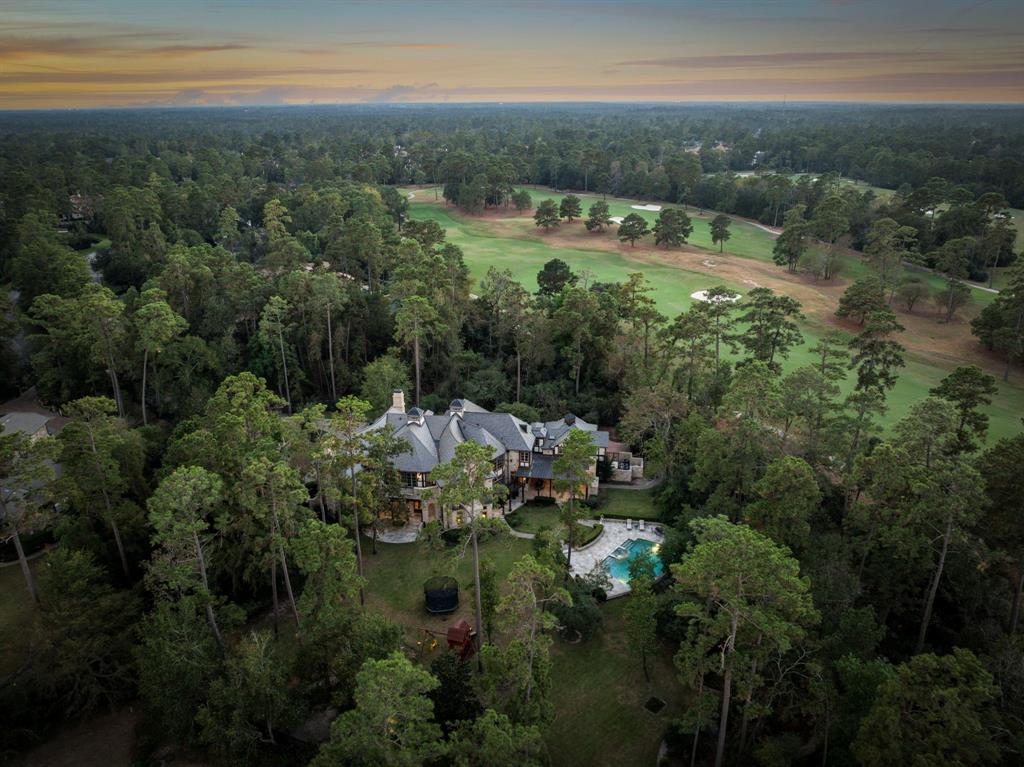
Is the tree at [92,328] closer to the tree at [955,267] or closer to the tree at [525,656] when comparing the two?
the tree at [525,656]

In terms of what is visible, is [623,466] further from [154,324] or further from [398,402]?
[154,324]

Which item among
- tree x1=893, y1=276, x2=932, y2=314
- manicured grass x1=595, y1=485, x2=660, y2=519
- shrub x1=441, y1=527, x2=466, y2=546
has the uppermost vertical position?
tree x1=893, y1=276, x2=932, y2=314

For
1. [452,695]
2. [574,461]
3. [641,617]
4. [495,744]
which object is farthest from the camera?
[574,461]

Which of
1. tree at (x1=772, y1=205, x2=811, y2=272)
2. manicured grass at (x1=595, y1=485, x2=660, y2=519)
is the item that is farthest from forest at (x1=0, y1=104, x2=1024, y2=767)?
tree at (x1=772, y1=205, x2=811, y2=272)

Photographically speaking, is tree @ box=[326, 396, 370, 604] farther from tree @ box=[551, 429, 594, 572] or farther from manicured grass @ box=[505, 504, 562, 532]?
manicured grass @ box=[505, 504, 562, 532]

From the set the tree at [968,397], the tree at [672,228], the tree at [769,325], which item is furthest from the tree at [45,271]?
the tree at [672,228]

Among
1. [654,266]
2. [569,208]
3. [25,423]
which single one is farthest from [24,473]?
[569,208]
